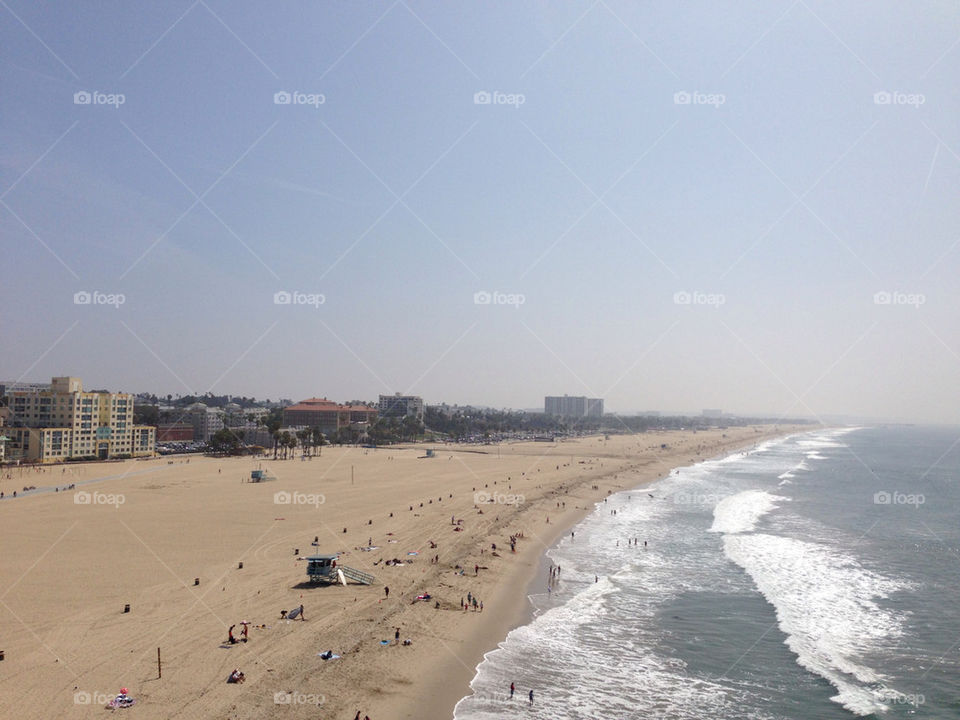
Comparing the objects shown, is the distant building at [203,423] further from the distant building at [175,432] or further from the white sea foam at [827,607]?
the white sea foam at [827,607]

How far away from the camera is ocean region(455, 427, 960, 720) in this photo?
16641 millimetres

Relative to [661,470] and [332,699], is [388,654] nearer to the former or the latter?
[332,699]

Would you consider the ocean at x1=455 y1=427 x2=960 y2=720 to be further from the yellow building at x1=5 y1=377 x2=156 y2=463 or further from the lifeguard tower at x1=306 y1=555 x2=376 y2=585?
the yellow building at x1=5 y1=377 x2=156 y2=463

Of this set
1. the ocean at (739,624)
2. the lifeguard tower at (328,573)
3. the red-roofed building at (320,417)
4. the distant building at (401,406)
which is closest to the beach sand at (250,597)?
the lifeguard tower at (328,573)

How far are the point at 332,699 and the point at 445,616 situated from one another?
7.10 m

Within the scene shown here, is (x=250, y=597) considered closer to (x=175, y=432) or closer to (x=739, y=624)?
(x=739, y=624)

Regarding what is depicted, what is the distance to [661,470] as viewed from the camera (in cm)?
8075

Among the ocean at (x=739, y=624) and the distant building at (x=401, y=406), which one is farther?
the distant building at (x=401, y=406)

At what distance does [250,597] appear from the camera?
889 inches

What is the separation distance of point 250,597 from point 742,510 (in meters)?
39.1

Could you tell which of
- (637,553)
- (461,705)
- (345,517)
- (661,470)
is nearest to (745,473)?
(661,470)

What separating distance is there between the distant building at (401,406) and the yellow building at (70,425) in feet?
331

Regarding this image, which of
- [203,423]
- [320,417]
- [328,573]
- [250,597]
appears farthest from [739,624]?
[320,417]

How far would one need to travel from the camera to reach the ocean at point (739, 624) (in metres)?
16.6
